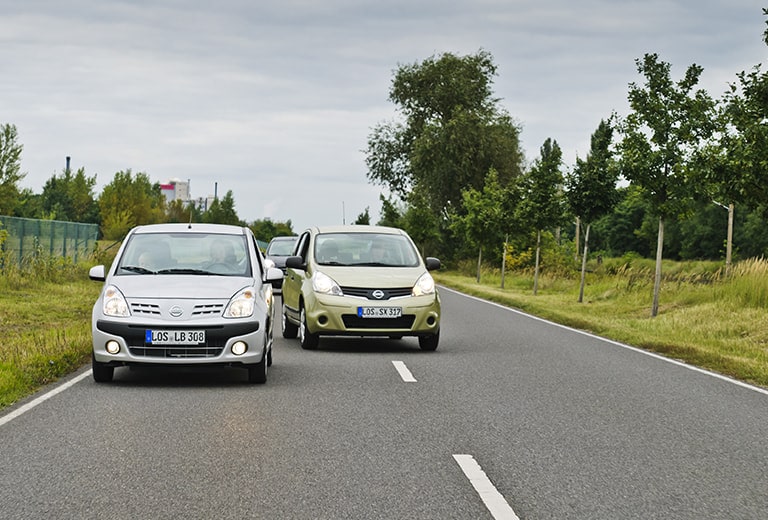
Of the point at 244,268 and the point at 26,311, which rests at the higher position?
Answer: the point at 244,268

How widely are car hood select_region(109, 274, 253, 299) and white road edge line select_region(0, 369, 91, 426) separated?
3.43 feet

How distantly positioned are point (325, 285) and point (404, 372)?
8.78 feet

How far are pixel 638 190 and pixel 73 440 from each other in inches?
680

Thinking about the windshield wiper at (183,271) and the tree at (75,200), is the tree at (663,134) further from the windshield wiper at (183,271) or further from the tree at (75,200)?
the tree at (75,200)

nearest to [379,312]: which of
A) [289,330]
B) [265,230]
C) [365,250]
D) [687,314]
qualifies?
[365,250]

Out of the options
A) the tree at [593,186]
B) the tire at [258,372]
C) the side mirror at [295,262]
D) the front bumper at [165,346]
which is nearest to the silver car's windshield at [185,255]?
the front bumper at [165,346]

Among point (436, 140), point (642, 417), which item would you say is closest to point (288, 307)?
point (642, 417)

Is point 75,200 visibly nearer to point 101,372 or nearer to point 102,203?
point 102,203

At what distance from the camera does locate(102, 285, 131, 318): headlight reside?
30.6ft

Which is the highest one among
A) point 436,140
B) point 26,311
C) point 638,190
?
point 436,140

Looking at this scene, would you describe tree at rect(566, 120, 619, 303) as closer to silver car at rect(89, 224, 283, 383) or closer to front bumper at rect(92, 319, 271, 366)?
silver car at rect(89, 224, 283, 383)

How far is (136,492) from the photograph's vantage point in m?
5.28

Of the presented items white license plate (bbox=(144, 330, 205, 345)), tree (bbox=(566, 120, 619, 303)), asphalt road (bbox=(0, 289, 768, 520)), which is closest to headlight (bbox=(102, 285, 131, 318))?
white license plate (bbox=(144, 330, 205, 345))

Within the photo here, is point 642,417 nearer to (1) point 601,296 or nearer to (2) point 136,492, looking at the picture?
(2) point 136,492
